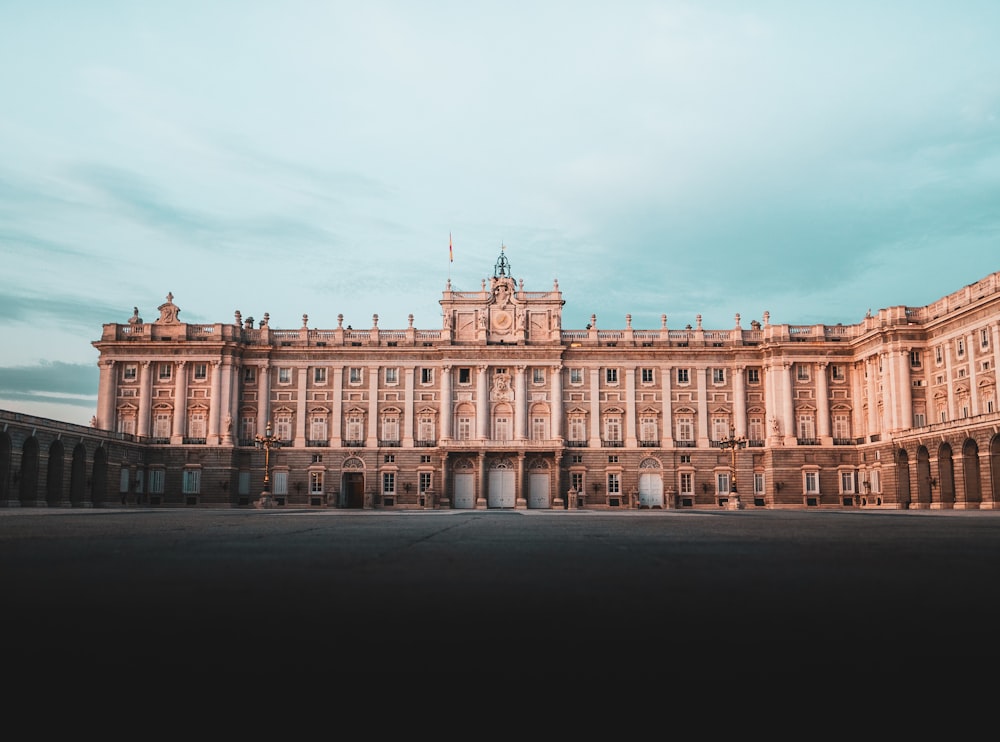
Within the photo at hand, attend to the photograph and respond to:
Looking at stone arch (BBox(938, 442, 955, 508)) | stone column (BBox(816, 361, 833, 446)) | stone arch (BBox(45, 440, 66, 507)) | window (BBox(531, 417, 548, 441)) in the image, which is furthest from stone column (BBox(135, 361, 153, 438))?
stone arch (BBox(938, 442, 955, 508))

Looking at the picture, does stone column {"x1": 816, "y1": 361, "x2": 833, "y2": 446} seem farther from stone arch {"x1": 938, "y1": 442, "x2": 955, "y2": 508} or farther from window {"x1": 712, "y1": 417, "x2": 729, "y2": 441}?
stone arch {"x1": 938, "y1": 442, "x2": 955, "y2": 508}

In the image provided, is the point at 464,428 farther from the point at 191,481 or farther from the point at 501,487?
the point at 191,481

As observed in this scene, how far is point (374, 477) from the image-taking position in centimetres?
7131

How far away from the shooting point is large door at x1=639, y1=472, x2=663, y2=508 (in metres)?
69.9

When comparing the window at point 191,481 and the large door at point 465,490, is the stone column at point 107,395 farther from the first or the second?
the large door at point 465,490

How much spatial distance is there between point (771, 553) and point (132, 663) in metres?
9.42

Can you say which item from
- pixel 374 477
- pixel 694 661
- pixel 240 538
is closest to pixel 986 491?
pixel 374 477

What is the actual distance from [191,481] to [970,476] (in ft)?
175

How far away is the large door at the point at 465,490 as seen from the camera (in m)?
70.4

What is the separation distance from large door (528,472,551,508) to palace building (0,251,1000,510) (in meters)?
0.15

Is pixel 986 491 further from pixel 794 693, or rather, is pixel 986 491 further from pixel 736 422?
pixel 794 693

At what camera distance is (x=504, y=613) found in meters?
6.04

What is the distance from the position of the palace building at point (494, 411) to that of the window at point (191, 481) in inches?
6.0

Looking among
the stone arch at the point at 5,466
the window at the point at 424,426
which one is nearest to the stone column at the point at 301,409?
the window at the point at 424,426
